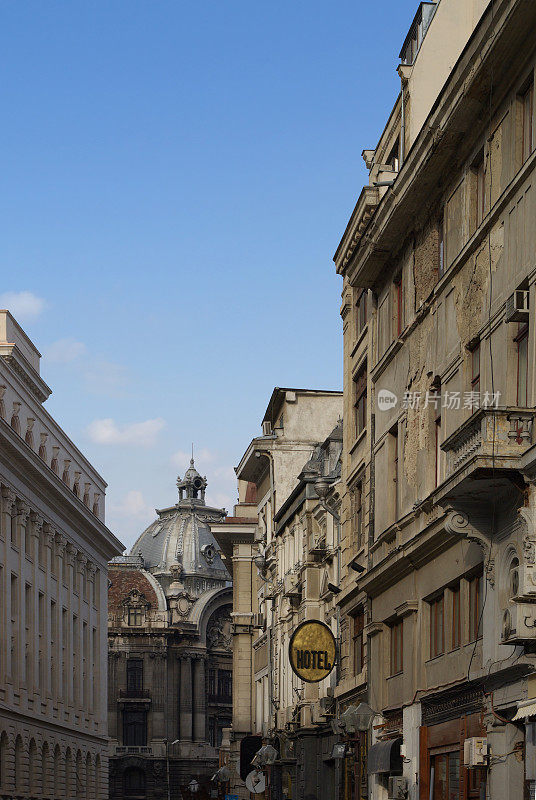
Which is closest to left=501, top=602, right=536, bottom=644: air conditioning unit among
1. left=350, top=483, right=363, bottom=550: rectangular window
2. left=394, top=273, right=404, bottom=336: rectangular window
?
left=394, top=273, right=404, bottom=336: rectangular window

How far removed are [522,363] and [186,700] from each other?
12640 centimetres

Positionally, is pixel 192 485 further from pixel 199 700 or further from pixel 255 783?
pixel 255 783

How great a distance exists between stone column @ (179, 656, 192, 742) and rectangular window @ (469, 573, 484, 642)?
12224 cm

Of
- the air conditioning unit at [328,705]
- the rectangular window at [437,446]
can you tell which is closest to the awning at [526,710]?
the rectangular window at [437,446]

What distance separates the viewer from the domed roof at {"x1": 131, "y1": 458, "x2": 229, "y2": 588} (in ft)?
516

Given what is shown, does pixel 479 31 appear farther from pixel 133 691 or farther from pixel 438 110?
pixel 133 691

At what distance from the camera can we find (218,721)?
5768 inches

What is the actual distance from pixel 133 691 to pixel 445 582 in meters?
121

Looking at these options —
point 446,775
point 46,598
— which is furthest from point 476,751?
point 46,598

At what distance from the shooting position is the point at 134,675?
143 metres

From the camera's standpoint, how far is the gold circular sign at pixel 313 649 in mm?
38719

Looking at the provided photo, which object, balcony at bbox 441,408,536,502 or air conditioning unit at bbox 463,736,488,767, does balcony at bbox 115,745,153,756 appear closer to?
air conditioning unit at bbox 463,736,488,767

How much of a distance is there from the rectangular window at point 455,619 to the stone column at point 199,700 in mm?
122136

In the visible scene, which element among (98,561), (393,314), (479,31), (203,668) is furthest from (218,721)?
(479,31)
